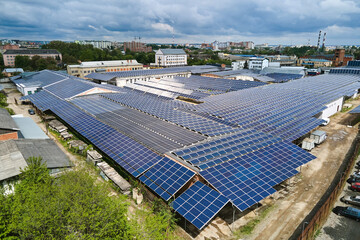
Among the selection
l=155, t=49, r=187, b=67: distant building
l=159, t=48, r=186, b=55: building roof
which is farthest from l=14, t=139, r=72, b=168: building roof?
l=159, t=48, r=186, b=55: building roof

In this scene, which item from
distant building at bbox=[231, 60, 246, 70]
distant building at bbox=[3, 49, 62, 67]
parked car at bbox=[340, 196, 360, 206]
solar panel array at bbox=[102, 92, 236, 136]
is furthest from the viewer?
distant building at bbox=[3, 49, 62, 67]

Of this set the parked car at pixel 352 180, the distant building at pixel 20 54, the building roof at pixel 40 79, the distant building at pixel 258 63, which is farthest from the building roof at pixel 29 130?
the distant building at pixel 20 54

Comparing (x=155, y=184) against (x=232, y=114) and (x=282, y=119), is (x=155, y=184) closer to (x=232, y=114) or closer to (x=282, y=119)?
(x=232, y=114)

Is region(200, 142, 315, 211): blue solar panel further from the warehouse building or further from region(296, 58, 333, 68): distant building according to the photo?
region(296, 58, 333, 68): distant building

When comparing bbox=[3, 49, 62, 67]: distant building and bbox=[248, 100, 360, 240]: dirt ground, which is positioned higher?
bbox=[3, 49, 62, 67]: distant building

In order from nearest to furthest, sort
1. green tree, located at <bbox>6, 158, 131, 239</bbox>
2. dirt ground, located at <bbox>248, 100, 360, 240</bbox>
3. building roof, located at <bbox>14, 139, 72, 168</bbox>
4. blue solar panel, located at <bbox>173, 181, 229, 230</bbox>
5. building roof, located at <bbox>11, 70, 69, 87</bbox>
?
green tree, located at <bbox>6, 158, 131, 239</bbox> → blue solar panel, located at <bbox>173, 181, 229, 230</bbox> → dirt ground, located at <bbox>248, 100, 360, 240</bbox> → building roof, located at <bbox>14, 139, 72, 168</bbox> → building roof, located at <bbox>11, 70, 69, 87</bbox>

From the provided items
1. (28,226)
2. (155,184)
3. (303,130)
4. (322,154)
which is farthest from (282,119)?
(28,226)

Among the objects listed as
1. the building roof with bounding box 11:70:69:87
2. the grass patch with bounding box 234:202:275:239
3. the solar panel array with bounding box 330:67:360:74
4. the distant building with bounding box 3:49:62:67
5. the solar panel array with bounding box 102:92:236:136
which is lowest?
the grass patch with bounding box 234:202:275:239
